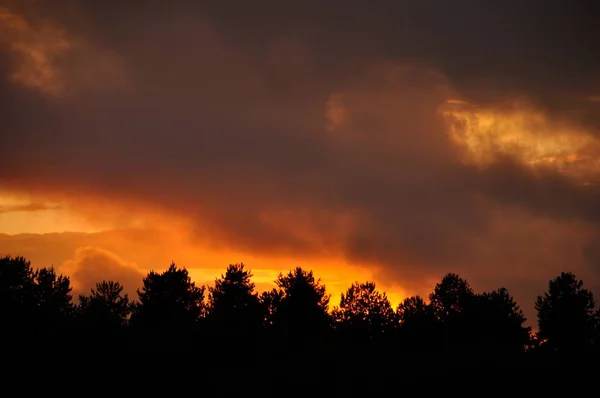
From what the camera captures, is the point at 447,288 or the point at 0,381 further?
the point at 447,288

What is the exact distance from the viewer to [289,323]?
9062 centimetres

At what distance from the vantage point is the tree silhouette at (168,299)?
88.4 m

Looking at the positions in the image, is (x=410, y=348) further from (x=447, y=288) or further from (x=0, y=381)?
(x=0, y=381)

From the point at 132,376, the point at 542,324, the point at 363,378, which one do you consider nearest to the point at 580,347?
the point at 542,324

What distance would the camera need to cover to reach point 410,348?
265ft

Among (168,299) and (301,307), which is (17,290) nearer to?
(168,299)

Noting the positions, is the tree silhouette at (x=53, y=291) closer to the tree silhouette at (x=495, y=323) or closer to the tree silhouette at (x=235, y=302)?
the tree silhouette at (x=235, y=302)

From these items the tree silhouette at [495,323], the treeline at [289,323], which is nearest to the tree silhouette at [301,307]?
the treeline at [289,323]

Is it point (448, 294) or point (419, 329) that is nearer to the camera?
point (419, 329)

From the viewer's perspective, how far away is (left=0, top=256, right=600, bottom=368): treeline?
2336 inches

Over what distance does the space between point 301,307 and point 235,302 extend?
11858 mm

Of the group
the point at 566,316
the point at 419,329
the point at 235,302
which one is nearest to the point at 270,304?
the point at 235,302

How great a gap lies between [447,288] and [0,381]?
302ft

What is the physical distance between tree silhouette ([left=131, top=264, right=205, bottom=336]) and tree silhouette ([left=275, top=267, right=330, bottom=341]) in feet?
47.7
